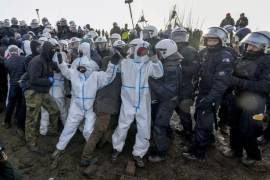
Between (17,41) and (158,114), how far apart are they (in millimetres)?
7563

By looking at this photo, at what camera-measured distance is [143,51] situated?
6375 mm

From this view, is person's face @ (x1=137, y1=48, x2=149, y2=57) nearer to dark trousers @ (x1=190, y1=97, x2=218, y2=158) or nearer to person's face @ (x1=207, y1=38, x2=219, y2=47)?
person's face @ (x1=207, y1=38, x2=219, y2=47)

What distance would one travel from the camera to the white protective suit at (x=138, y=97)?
253 inches

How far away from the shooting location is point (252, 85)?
6137 mm

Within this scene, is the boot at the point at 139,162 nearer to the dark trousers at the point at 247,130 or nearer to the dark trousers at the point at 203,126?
the dark trousers at the point at 203,126

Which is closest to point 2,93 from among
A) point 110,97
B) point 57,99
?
point 57,99

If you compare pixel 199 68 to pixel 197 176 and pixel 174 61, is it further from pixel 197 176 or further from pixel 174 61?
pixel 197 176

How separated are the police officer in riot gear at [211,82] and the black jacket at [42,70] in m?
3.40

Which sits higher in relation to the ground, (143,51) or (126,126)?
(143,51)

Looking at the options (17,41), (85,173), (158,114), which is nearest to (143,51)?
(158,114)

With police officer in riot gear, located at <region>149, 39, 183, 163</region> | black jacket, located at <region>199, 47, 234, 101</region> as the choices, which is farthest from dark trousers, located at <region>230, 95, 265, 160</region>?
police officer in riot gear, located at <region>149, 39, 183, 163</region>

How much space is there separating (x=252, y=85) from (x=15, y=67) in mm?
6008

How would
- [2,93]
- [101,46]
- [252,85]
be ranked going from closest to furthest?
1. [252,85]
2. [101,46]
3. [2,93]

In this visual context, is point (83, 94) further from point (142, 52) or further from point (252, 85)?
point (252, 85)
